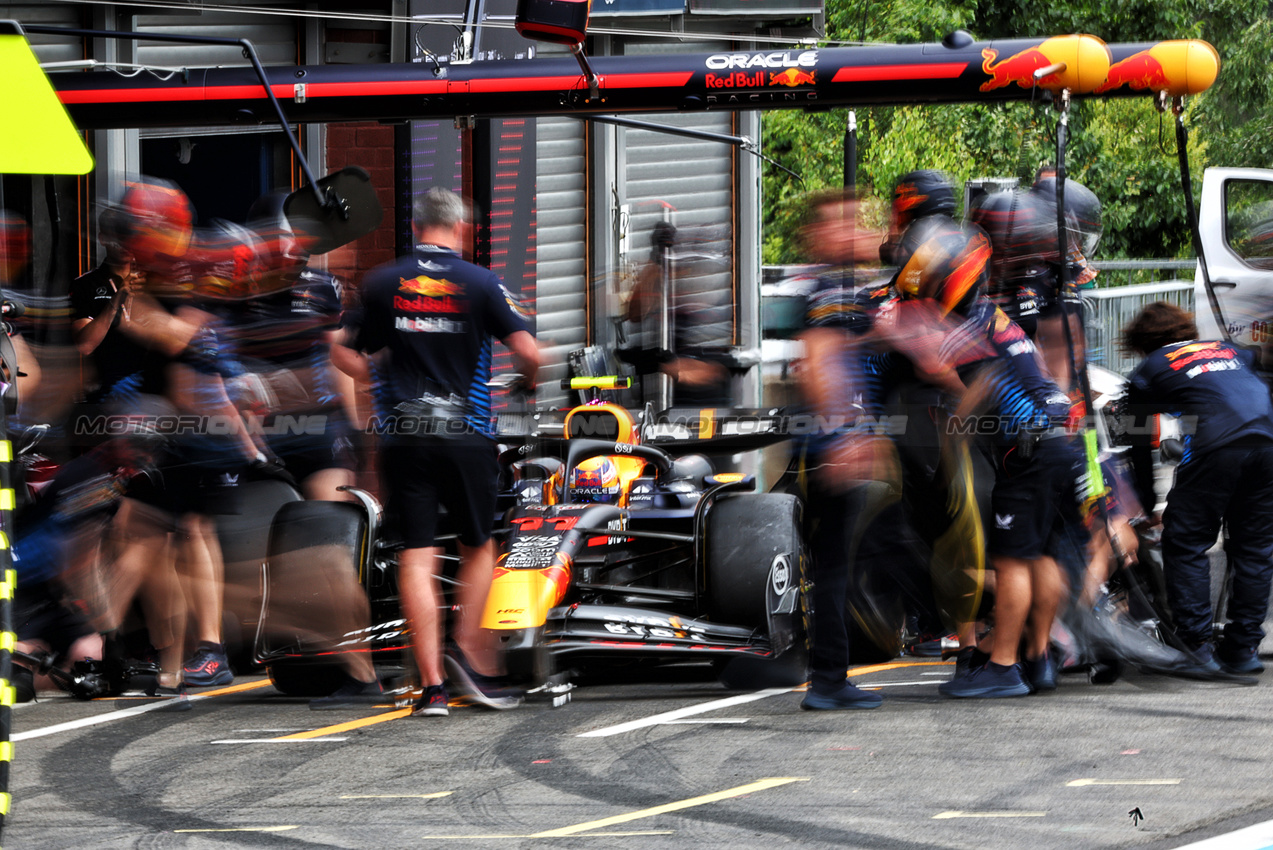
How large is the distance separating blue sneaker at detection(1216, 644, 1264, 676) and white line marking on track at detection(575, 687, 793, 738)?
5.70ft

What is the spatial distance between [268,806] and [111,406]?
2359 millimetres

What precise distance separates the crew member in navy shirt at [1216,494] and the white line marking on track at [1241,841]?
234cm

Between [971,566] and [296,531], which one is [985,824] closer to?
[971,566]

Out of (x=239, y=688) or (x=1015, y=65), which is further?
(x=1015, y=65)

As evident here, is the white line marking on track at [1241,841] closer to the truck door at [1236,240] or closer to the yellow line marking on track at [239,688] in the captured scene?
the yellow line marking on track at [239,688]

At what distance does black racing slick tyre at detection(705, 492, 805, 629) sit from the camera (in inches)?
262

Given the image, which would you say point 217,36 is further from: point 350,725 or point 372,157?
point 350,725

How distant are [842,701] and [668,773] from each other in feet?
3.92

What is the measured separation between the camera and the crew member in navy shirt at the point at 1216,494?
6875 mm

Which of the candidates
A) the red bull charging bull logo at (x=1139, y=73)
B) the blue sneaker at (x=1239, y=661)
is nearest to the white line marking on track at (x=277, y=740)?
the blue sneaker at (x=1239, y=661)

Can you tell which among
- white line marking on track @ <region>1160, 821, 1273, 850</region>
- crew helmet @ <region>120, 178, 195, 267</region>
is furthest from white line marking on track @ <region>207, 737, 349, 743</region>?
white line marking on track @ <region>1160, 821, 1273, 850</region>

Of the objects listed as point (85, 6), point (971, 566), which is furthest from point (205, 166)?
point (971, 566)

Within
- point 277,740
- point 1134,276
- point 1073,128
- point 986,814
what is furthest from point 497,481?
point 1073,128

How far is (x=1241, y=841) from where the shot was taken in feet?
14.6
